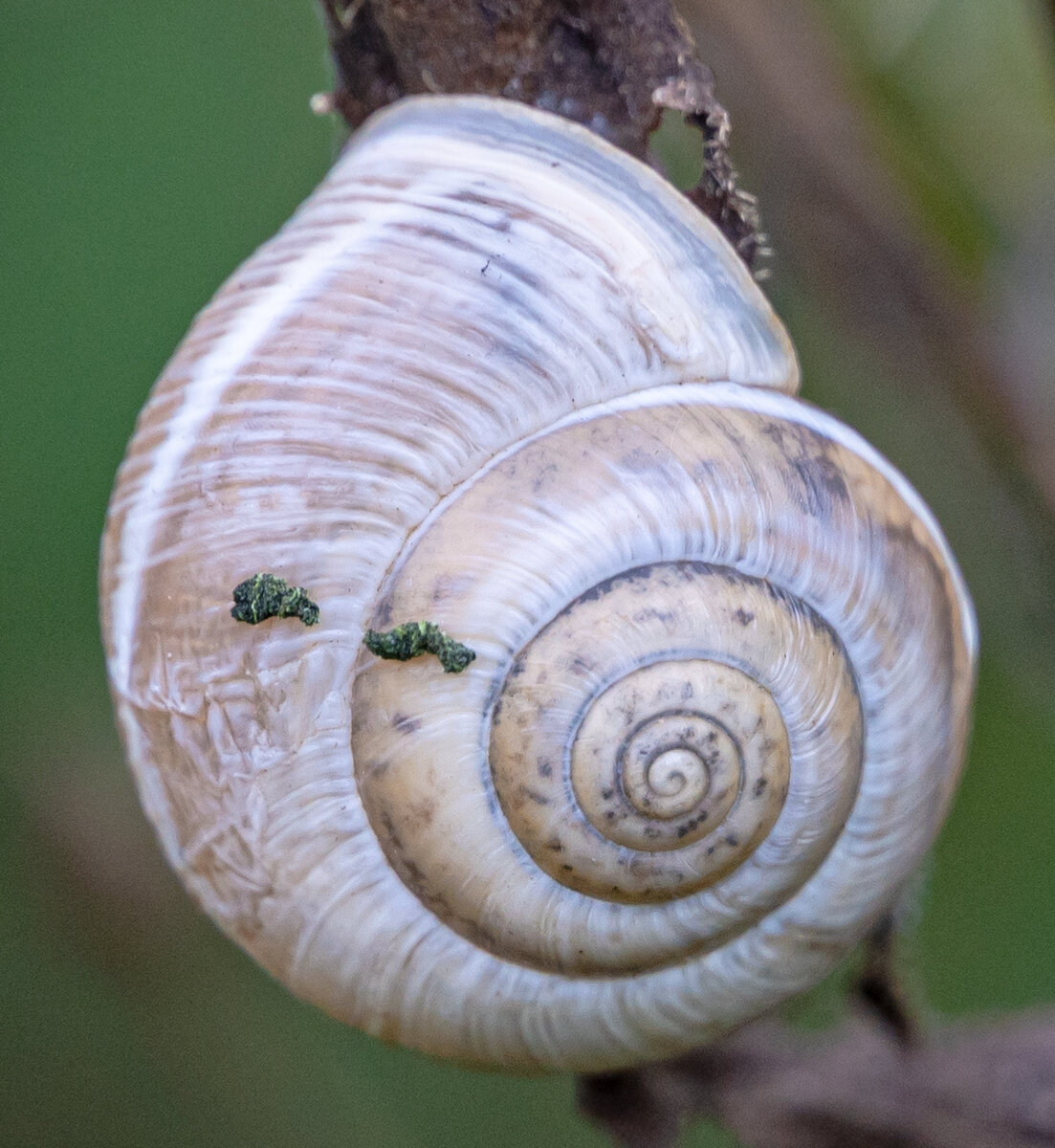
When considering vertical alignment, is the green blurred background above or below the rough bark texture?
below

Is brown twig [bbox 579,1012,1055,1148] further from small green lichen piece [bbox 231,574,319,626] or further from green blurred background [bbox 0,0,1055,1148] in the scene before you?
small green lichen piece [bbox 231,574,319,626]

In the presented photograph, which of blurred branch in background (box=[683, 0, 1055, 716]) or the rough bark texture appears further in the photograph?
blurred branch in background (box=[683, 0, 1055, 716])

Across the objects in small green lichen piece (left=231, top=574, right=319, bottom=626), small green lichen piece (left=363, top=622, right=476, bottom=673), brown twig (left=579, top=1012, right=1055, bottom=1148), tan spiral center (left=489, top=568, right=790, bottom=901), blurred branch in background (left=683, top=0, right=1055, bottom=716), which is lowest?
brown twig (left=579, top=1012, right=1055, bottom=1148)

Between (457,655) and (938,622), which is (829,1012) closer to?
(938,622)

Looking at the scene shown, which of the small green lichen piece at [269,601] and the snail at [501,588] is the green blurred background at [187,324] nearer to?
the snail at [501,588]

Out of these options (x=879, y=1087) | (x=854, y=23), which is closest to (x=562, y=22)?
(x=854, y=23)

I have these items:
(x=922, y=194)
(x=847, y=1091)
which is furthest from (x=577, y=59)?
(x=847, y=1091)

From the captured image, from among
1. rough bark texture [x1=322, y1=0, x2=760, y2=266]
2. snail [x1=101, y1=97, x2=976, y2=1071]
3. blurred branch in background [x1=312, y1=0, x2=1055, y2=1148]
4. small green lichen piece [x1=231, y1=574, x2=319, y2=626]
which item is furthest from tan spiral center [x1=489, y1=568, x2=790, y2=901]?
blurred branch in background [x1=312, y1=0, x2=1055, y2=1148]

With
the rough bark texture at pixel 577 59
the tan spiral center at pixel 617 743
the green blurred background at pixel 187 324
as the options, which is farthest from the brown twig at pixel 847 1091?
the rough bark texture at pixel 577 59
